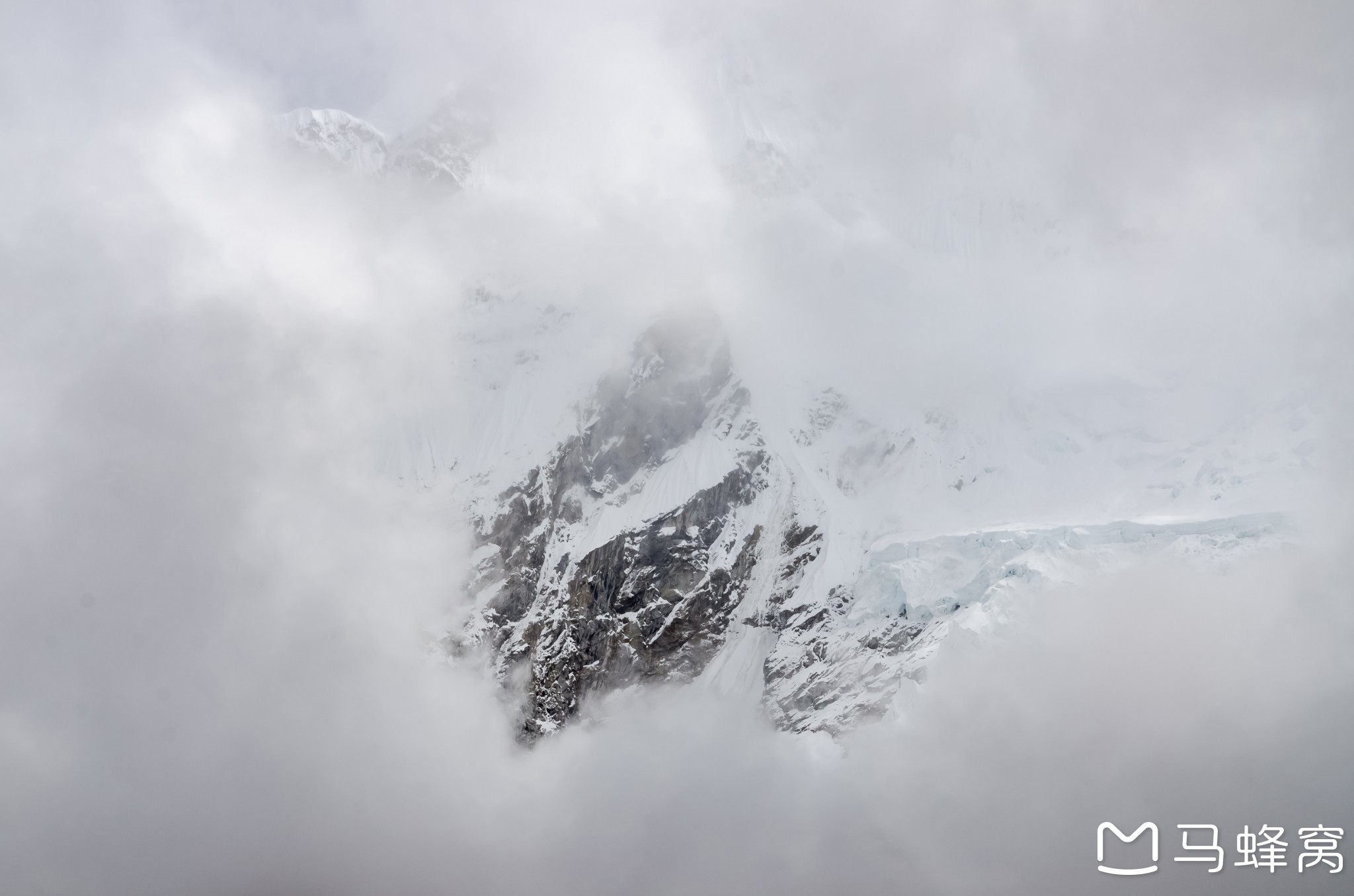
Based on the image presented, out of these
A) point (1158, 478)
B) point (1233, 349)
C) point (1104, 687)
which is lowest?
point (1104, 687)

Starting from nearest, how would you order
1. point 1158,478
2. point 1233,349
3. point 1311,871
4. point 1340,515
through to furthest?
1. point 1311,871
2. point 1340,515
3. point 1158,478
4. point 1233,349

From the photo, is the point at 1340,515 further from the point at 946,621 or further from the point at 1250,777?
the point at 946,621

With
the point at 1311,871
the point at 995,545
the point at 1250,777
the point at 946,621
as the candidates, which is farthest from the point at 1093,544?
the point at 1311,871

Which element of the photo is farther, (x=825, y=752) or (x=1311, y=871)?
(x=825, y=752)

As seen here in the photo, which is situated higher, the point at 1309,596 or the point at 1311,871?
the point at 1309,596

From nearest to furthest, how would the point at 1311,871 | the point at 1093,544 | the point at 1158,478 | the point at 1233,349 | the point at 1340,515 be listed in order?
1. the point at 1311,871
2. the point at 1340,515
3. the point at 1093,544
4. the point at 1158,478
5. the point at 1233,349

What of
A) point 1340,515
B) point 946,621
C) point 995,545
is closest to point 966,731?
point 946,621

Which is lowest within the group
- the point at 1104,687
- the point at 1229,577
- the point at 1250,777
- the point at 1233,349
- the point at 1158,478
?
the point at 1250,777

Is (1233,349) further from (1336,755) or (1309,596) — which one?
(1336,755)

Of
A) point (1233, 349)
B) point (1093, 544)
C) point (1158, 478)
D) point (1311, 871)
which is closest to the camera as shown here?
point (1311, 871)
